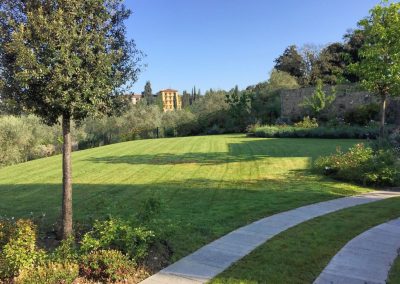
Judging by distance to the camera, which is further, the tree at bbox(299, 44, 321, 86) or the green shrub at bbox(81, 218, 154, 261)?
the tree at bbox(299, 44, 321, 86)

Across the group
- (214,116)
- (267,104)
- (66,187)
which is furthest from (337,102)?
(66,187)

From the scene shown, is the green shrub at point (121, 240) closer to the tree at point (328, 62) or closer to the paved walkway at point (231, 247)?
the paved walkway at point (231, 247)

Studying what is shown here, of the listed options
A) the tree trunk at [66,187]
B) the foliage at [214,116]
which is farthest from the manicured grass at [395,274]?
the foliage at [214,116]

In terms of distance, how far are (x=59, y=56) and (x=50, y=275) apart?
2817 millimetres

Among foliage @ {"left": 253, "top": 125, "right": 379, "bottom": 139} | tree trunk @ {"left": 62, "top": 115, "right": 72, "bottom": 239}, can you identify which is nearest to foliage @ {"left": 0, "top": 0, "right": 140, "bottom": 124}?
tree trunk @ {"left": 62, "top": 115, "right": 72, "bottom": 239}

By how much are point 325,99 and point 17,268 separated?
32327mm

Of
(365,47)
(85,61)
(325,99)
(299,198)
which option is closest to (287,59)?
(325,99)

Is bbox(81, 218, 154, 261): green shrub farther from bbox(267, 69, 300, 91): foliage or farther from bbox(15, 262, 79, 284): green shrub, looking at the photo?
bbox(267, 69, 300, 91): foliage

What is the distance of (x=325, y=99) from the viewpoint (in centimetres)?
3384

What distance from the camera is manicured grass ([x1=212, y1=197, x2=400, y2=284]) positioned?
16.4 ft

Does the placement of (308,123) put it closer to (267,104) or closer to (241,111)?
(267,104)

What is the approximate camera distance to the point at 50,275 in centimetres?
469

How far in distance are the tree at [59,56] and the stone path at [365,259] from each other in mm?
4042

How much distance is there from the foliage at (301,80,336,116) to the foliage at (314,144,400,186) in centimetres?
2147
